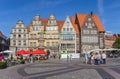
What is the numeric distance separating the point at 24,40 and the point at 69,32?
14.2 meters

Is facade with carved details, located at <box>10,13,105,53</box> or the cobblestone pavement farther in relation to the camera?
facade with carved details, located at <box>10,13,105,53</box>

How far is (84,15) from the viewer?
3135 inches

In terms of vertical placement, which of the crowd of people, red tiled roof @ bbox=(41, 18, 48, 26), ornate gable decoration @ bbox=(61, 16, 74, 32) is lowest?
the crowd of people

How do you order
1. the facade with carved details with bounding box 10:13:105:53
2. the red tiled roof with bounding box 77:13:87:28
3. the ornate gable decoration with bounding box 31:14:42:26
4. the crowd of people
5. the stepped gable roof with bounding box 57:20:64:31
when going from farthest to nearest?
the red tiled roof with bounding box 77:13:87:28, the stepped gable roof with bounding box 57:20:64:31, the facade with carved details with bounding box 10:13:105:53, the ornate gable decoration with bounding box 31:14:42:26, the crowd of people

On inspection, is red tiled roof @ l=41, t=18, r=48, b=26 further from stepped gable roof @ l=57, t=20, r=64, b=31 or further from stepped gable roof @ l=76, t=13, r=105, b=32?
stepped gable roof @ l=76, t=13, r=105, b=32

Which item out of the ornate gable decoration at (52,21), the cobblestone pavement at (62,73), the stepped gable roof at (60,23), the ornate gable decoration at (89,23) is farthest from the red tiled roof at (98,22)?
the cobblestone pavement at (62,73)

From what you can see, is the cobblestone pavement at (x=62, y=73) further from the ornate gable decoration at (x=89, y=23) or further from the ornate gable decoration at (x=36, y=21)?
the ornate gable decoration at (x=89, y=23)

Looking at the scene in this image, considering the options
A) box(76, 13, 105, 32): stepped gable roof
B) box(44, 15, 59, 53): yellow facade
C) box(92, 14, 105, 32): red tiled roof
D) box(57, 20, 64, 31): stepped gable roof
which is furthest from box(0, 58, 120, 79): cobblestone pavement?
box(92, 14, 105, 32): red tiled roof

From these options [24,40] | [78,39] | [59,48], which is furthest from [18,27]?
[78,39]

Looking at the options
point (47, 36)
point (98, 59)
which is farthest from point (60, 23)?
point (98, 59)

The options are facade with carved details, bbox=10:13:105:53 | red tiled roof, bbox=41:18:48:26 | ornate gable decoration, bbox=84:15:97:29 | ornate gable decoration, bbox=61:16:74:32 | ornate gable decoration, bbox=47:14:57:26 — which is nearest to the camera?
facade with carved details, bbox=10:13:105:53

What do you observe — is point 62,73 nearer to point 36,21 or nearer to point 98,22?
point 36,21

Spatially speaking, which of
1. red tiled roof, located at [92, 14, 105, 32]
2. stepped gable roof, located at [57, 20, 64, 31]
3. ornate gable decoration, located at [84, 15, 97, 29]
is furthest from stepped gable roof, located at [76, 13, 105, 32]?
stepped gable roof, located at [57, 20, 64, 31]

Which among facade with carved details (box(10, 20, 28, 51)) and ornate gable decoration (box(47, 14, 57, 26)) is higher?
ornate gable decoration (box(47, 14, 57, 26))
